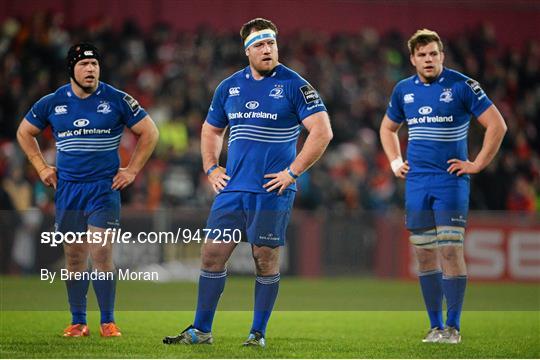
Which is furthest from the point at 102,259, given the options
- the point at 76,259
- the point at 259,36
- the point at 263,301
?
the point at 259,36

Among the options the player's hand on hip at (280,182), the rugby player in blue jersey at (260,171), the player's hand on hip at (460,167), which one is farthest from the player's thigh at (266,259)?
the player's hand on hip at (460,167)

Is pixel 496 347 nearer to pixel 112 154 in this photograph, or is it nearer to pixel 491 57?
pixel 112 154

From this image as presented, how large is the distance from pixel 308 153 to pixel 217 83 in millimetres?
14126

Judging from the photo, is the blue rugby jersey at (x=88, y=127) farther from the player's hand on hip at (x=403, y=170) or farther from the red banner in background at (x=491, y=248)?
the red banner in background at (x=491, y=248)

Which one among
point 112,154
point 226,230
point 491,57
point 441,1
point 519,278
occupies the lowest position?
point 519,278

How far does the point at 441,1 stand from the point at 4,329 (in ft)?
71.3

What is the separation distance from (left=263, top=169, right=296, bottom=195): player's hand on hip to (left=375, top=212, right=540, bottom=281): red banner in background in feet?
34.6

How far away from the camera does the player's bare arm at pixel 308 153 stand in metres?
8.70

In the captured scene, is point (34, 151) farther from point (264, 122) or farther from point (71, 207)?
point (264, 122)

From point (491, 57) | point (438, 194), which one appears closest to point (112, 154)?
point (438, 194)

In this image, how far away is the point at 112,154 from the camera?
9.78m

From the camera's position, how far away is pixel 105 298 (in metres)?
9.56

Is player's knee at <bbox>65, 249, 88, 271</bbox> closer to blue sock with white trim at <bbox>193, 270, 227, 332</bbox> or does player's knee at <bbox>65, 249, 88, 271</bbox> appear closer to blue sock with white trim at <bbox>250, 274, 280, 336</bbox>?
blue sock with white trim at <bbox>193, 270, 227, 332</bbox>

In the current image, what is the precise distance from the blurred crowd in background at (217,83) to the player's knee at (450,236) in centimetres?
969
